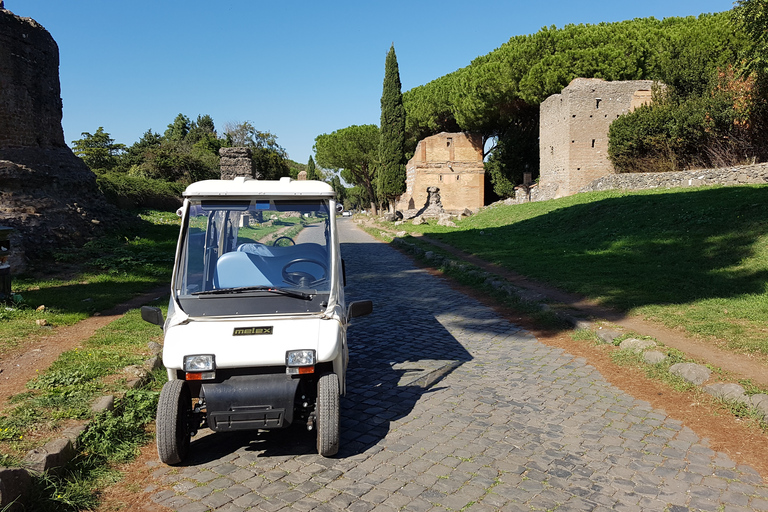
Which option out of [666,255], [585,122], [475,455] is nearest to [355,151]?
[585,122]

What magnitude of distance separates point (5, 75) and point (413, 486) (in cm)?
1558

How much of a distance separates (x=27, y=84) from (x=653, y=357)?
1633 centimetres

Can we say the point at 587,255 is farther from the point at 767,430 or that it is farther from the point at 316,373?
the point at 316,373

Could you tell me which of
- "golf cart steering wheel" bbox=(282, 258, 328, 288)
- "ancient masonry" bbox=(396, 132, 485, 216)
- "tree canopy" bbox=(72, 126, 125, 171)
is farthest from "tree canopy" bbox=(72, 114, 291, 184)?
"golf cart steering wheel" bbox=(282, 258, 328, 288)

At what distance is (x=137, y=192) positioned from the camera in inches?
1085

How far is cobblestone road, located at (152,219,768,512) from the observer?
134 inches

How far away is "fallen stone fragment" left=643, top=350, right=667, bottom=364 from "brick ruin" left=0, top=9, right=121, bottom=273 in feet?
40.3

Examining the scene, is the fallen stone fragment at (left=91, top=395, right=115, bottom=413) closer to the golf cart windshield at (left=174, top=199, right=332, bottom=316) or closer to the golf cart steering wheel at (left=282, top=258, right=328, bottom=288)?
the golf cart windshield at (left=174, top=199, right=332, bottom=316)

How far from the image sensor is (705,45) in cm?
3023

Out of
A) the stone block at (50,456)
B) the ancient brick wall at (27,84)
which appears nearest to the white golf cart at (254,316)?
the stone block at (50,456)

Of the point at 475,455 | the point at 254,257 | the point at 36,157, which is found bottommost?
the point at 475,455

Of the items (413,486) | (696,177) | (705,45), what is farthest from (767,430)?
(705,45)

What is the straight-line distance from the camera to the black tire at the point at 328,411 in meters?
3.76

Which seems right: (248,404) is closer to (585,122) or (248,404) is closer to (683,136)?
(683,136)
